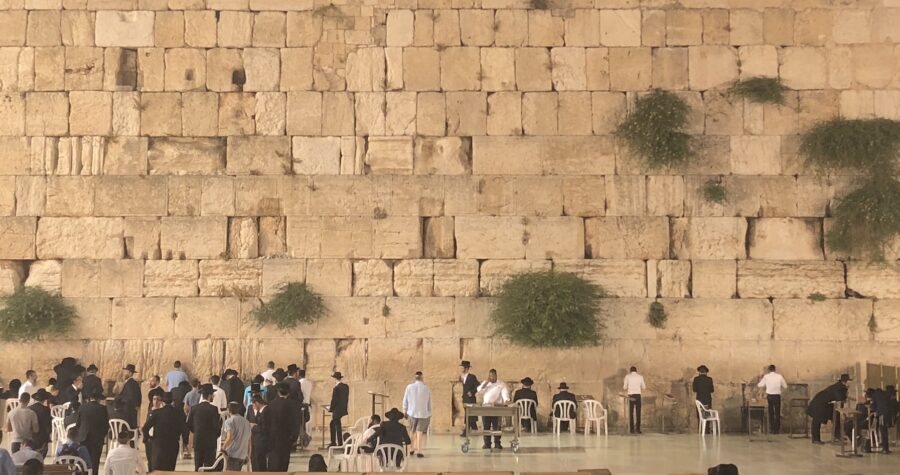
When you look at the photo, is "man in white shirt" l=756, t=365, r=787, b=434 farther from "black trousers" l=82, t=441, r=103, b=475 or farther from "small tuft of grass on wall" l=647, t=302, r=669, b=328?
"black trousers" l=82, t=441, r=103, b=475

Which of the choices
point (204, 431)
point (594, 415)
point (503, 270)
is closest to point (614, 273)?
point (503, 270)

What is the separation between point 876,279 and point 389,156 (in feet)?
26.7

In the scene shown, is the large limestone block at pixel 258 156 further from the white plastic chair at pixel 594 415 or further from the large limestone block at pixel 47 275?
the white plastic chair at pixel 594 415

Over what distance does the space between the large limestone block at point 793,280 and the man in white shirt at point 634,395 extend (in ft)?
7.96

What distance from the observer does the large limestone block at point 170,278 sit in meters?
17.9

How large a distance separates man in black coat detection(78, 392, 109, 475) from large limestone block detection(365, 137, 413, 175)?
7.16 meters

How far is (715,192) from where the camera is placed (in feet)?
58.3

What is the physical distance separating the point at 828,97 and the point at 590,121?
3933mm

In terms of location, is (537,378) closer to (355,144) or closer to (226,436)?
(355,144)

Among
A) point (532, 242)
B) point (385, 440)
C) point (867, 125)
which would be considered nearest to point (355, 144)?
point (532, 242)

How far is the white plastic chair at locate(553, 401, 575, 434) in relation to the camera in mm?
16438

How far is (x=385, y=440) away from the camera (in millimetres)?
12305

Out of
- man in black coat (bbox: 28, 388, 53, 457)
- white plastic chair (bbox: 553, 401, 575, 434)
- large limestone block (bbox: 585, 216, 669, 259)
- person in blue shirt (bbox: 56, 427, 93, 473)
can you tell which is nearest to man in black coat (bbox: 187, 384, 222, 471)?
person in blue shirt (bbox: 56, 427, 93, 473)

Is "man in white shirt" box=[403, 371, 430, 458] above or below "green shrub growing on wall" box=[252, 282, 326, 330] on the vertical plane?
below
